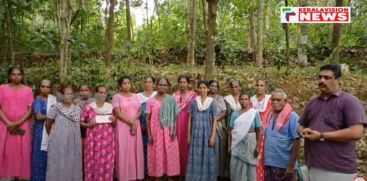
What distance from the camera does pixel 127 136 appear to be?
16.7 feet

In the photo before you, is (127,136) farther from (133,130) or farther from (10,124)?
(10,124)

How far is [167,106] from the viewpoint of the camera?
17.2 ft

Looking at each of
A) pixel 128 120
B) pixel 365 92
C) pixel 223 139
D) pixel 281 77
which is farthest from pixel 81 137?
pixel 365 92

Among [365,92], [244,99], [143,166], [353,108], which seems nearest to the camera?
[353,108]

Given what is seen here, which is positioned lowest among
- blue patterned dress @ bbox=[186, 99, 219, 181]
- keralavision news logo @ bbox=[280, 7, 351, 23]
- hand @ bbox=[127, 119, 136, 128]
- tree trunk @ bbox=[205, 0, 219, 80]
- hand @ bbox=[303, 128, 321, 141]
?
blue patterned dress @ bbox=[186, 99, 219, 181]

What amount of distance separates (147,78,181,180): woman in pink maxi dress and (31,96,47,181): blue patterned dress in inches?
54.8

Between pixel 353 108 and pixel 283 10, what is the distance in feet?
17.6

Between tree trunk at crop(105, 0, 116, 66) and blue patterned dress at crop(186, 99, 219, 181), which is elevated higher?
tree trunk at crop(105, 0, 116, 66)

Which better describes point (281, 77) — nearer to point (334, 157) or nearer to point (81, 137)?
point (81, 137)

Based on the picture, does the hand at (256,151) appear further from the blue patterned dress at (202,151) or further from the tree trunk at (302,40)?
the tree trunk at (302,40)

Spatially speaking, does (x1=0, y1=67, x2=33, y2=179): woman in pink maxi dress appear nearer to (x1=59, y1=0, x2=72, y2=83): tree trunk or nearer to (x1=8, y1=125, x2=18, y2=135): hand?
(x1=8, y1=125, x2=18, y2=135): hand

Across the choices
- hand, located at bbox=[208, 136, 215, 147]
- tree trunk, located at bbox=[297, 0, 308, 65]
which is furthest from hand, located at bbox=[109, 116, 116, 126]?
tree trunk, located at bbox=[297, 0, 308, 65]

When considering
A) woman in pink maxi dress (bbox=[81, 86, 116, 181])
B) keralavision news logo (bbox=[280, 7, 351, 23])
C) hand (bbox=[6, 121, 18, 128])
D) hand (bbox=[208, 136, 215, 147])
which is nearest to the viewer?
hand (bbox=[6, 121, 18, 128])

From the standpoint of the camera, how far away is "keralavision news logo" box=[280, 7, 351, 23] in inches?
292
